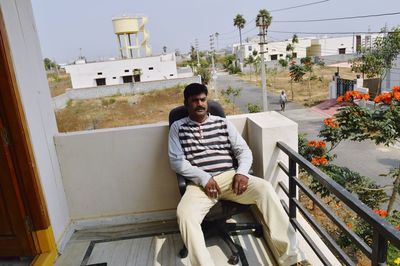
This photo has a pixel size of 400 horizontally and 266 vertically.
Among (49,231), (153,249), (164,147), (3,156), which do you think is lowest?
(153,249)

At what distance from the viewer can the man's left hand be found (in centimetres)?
167

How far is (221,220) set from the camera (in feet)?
6.25

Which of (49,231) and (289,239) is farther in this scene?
(49,231)

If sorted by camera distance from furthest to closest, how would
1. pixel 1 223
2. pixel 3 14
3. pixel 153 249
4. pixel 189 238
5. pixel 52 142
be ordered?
pixel 52 142
pixel 153 249
pixel 1 223
pixel 3 14
pixel 189 238

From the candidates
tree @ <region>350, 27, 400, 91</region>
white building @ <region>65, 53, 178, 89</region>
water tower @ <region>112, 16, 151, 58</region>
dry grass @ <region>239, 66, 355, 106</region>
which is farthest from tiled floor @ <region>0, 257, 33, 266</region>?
water tower @ <region>112, 16, 151, 58</region>

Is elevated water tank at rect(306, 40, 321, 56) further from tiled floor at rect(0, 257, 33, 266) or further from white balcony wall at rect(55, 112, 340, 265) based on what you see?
tiled floor at rect(0, 257, 33, 266)

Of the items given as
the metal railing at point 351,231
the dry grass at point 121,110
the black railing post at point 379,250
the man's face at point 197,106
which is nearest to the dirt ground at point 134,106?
the dry grass at point 121,110

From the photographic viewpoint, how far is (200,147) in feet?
6.06

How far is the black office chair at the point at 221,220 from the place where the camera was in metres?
1.76

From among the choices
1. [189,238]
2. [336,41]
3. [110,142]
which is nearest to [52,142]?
[110,142]

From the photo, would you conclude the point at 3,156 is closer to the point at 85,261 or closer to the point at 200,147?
the point at 85,261

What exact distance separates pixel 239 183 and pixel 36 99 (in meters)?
1.35

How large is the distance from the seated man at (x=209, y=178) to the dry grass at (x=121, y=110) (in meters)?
11.5

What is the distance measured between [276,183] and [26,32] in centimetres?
182
